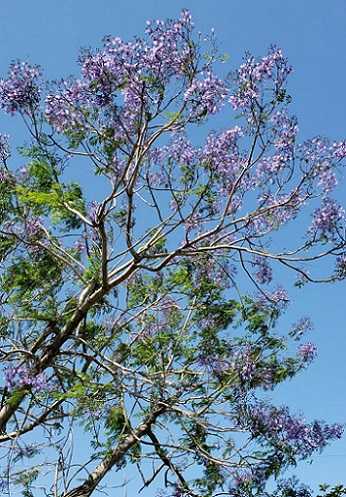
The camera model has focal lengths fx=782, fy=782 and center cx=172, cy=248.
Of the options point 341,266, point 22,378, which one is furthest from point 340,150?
point 22,378

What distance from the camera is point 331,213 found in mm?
8180

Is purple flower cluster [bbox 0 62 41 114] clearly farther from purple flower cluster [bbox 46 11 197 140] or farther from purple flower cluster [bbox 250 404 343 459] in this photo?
purple flower cluster [bbox 250 404 343 459]

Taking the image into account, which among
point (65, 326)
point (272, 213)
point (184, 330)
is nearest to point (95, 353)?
point (65, 326)

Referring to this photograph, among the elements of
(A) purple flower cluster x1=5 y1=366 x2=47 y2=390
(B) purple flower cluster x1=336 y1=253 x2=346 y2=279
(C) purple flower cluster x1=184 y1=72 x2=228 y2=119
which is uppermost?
(C) purple flower cluster x1=184 y1=72 x2=228 y2=119

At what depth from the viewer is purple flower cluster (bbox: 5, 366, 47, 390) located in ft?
26.6

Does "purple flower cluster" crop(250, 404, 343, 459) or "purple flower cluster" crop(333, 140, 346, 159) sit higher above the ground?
"purple flower cluster" crop(333, 140, 346, 159)

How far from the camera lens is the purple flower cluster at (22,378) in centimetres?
812

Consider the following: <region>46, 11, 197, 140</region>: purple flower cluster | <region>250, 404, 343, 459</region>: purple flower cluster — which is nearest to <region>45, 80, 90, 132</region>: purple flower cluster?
<region>46, 11, 197, 140</region>: purple flower cluster

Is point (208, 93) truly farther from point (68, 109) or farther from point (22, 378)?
point (22, 378)

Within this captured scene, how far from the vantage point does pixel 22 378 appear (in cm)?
812

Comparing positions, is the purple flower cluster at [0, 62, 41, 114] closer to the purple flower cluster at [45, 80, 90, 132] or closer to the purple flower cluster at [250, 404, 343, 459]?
→ the purple flower cluster at [45, 80, 90, 132]

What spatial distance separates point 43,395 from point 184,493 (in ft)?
6.75

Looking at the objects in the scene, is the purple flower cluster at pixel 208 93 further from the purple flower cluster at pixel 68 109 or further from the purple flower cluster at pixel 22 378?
the purple flower cluster at pixel 22 378

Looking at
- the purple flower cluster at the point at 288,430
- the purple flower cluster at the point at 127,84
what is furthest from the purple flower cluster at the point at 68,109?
the purple flower cluster at the point at 288,430
